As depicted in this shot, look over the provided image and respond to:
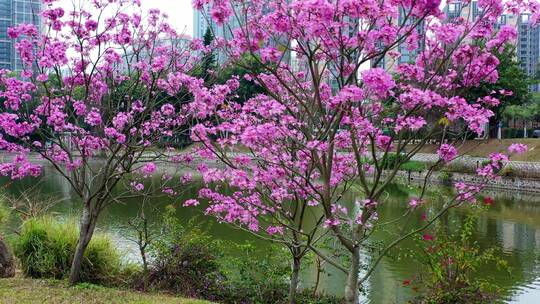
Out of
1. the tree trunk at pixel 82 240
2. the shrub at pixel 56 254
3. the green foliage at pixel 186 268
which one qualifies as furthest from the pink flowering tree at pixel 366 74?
the shrub at pixel 56 254

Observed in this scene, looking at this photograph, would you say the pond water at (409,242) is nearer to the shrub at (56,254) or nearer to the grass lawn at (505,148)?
the shrub at (56,254)

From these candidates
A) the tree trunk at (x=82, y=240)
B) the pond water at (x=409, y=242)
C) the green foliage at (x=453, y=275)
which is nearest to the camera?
the green foliage at (x=453, y=275)

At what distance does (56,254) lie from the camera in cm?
559

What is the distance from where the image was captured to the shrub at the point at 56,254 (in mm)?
5492

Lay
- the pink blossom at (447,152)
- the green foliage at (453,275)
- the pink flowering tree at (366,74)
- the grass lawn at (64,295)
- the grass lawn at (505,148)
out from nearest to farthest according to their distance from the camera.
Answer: the pink flowering tree at (366,74) < the pink blossom at (447,152) < the grass lawn at (64,295) < the green foliage at (453,275) < the grass lawn at (505,148)

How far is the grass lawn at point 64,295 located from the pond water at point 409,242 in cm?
162

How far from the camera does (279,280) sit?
5.67 metres

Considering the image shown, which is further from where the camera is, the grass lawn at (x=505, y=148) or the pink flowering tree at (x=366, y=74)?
the grass lawn at (x=505, y=148)

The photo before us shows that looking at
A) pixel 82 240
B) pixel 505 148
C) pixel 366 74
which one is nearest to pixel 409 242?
pixel 82 240

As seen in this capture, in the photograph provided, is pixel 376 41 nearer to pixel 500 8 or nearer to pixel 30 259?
pixel 500 8

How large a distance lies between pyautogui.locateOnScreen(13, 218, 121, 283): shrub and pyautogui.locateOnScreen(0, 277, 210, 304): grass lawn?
469 millimetres

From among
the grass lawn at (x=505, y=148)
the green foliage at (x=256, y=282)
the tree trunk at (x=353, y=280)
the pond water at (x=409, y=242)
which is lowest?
the pond water at (x=409, y=242)

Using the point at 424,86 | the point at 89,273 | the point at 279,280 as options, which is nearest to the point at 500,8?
the point at 424,86

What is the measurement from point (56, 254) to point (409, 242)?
21.7ft
